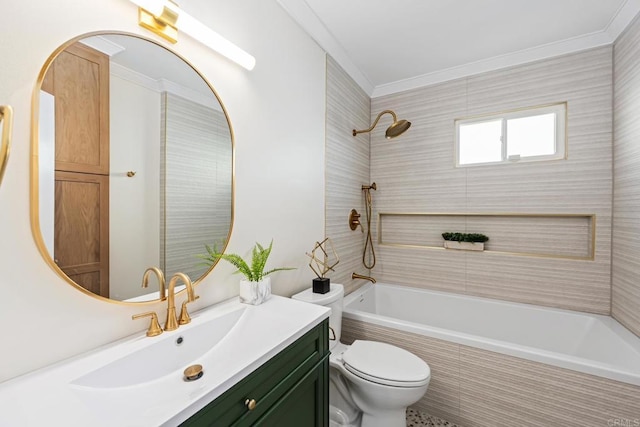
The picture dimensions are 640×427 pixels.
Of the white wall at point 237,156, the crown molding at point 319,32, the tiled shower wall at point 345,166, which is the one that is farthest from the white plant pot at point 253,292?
the crown molding at point 319,32

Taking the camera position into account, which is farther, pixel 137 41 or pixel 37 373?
pixel 137 41

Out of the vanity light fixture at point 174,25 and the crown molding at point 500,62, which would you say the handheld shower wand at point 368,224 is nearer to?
the crown molding at point 500,62

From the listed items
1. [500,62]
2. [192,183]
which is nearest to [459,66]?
[500,62]

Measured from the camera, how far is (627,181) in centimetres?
179

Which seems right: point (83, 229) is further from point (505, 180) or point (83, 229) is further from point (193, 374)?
point (505, 180)

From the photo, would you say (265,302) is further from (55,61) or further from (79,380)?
(55,61)

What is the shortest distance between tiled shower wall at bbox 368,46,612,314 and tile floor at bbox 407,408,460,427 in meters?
1.11

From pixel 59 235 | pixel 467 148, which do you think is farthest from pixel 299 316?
pixel 467 148

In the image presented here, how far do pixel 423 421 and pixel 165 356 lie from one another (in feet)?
5.50

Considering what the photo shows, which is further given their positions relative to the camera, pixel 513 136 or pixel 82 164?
pixel 513 136

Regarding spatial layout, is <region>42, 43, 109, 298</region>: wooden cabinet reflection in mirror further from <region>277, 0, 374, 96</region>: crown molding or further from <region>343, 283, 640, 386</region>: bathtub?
<region>343, 283, 640, 386</region>: bathtub

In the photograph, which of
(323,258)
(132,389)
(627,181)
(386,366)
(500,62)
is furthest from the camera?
(500,62)

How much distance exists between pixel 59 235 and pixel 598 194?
309cm

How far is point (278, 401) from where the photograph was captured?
890 mm
